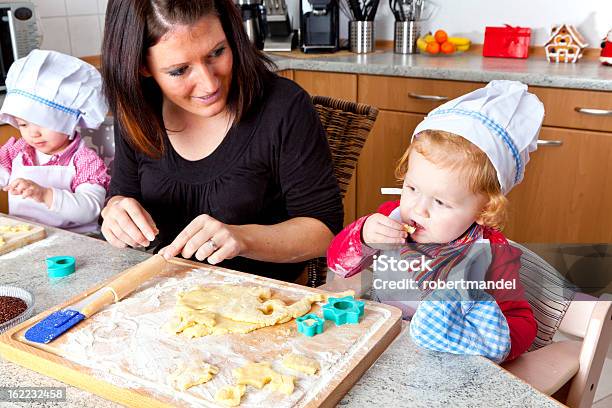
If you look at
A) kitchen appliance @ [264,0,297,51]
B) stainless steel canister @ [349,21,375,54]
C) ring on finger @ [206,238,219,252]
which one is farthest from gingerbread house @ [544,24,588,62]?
ring on finger @ [206,238,219,252]

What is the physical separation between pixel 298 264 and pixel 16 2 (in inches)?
57.2

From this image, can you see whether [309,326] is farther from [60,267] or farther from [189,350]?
[60,267]

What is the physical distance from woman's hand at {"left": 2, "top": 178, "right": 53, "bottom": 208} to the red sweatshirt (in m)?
0.74

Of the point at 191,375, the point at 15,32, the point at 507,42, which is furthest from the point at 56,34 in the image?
the point at 191,375

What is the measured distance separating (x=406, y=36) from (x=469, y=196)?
1.94m

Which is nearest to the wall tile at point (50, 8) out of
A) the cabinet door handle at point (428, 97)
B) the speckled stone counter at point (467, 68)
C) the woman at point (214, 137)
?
the speckled stone counter at point (467, 68)

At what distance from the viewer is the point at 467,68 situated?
2443 mm

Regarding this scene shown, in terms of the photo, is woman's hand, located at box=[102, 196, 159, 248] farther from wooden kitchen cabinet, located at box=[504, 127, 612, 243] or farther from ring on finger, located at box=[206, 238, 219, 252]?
wooden kitchen cabinet, located at box=[504, 127, 612, 243]

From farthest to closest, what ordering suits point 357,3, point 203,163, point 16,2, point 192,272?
point 357,3 → point 16,2 → point 203,163 → point 192,272

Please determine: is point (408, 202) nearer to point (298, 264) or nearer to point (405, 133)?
point (298, 264)

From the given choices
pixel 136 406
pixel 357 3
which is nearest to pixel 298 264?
pixel 136 406

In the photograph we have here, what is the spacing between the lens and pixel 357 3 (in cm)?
294

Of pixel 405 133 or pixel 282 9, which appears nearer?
pixel 405 133

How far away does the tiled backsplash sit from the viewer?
2.56 meters
